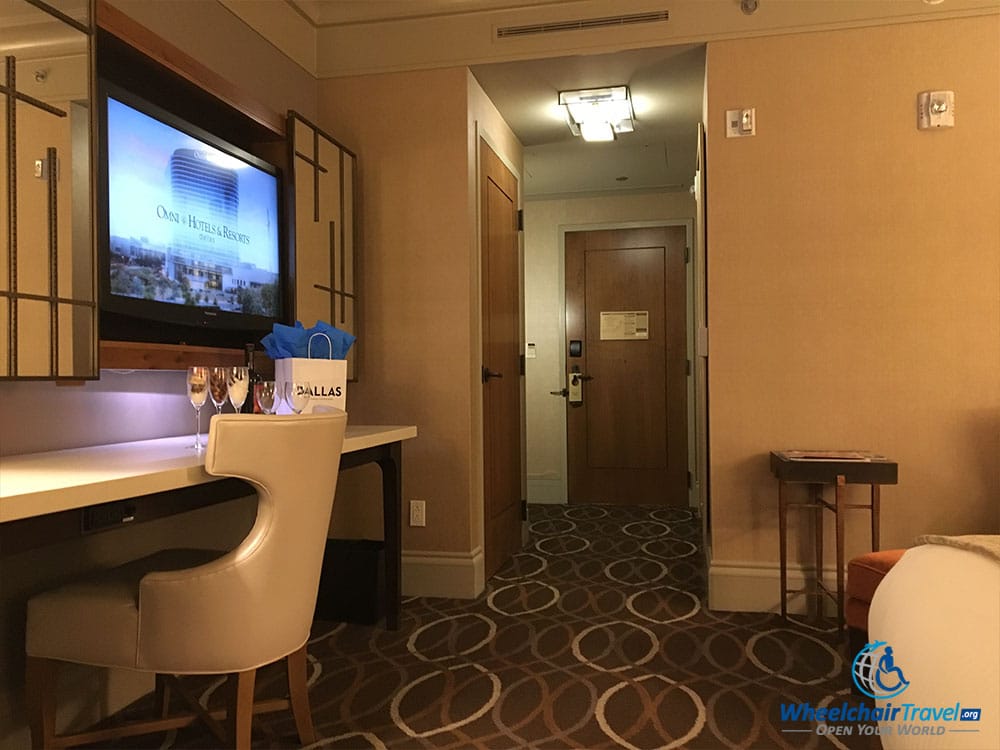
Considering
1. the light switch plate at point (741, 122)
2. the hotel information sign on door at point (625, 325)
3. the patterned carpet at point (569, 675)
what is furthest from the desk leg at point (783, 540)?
the hotel information sign on door at point (625, 325)

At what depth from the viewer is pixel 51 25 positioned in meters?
1.72

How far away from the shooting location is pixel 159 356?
2.22 metres

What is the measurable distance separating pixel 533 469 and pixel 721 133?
10.3ft

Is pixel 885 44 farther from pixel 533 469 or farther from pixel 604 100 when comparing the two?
pixel 533 469

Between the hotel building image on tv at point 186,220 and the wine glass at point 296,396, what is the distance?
15.4 inches

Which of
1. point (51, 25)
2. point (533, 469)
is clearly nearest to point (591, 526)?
point (533, 469)

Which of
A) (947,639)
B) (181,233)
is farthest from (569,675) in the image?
(181,233)

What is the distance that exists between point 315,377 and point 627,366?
134 inches

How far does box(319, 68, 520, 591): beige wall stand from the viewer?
128 inches

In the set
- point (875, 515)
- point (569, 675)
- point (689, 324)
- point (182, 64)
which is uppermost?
point (182, 64)

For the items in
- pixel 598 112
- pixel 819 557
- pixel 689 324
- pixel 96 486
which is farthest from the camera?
pixel 689 324

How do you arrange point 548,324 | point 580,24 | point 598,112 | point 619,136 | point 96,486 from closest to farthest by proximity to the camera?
point 96,486 → point 580,24 → point 598,112 → point 619,136 → point 548,324

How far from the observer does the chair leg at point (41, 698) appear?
1.70 m

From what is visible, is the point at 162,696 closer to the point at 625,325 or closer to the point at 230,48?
the point at 230,48
